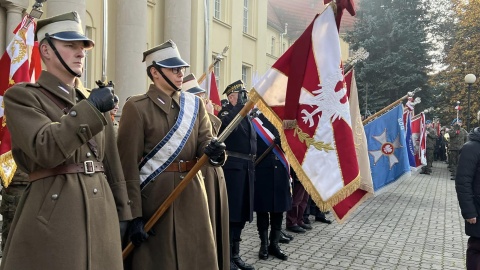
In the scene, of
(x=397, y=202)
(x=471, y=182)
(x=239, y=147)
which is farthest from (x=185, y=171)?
(x=397, y=202)

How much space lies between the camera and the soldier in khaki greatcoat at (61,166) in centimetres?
261

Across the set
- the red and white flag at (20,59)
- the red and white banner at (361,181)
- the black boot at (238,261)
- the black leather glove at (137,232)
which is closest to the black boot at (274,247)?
the black boot at (238,261)

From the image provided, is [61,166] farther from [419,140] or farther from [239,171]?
[419,140]

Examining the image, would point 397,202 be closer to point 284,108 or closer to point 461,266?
point 461,266

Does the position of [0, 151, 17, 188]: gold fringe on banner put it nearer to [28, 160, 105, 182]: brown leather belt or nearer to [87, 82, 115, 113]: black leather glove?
[28, 160, 105, 182]: brown leather belt

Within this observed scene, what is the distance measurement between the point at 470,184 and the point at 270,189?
250 cm

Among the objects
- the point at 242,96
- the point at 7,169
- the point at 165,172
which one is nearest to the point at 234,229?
the point at 242,96

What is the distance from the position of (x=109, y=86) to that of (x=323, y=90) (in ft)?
5.09

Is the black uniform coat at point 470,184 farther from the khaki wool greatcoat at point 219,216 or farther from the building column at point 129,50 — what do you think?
→ the building column at point 129,50

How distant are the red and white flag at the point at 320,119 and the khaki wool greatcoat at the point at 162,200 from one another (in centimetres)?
80

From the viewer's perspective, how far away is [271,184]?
6.68 m

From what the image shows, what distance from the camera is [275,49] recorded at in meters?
34.8

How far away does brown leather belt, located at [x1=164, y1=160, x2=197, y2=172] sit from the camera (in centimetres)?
377

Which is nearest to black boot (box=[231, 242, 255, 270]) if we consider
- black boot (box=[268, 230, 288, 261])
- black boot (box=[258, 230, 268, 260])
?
black boot (box=[258, 230, 268, 260])
